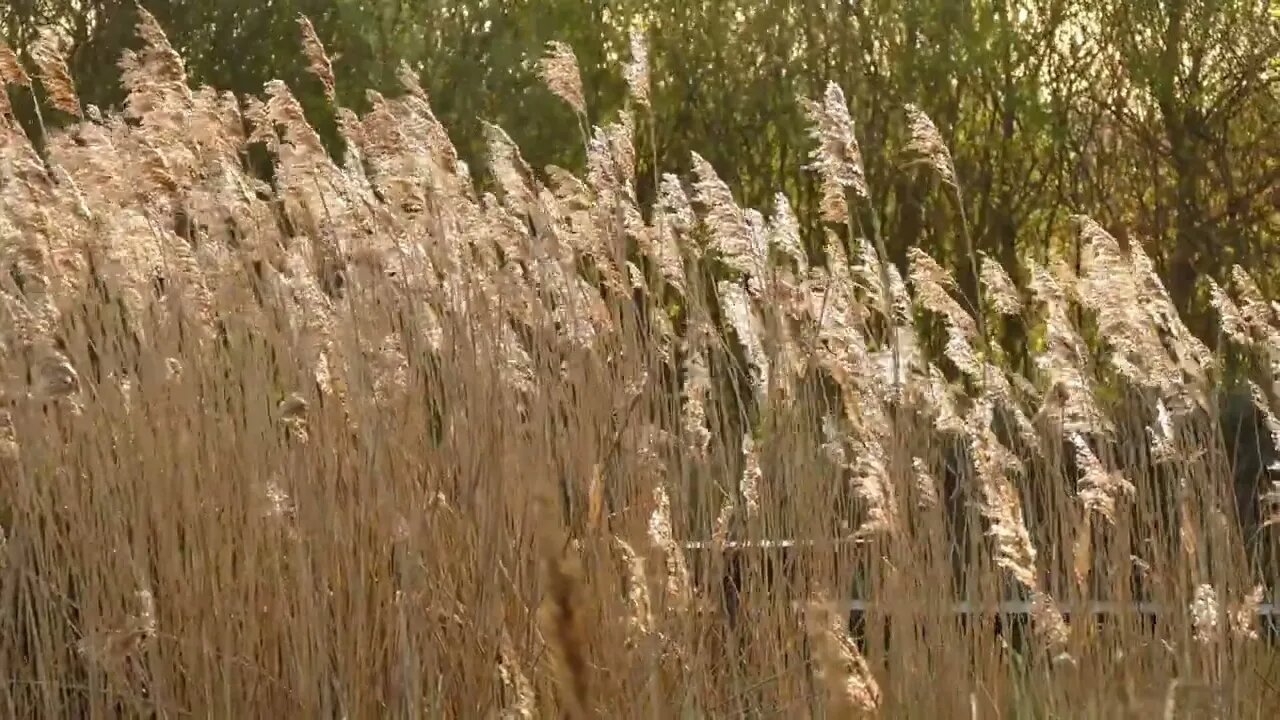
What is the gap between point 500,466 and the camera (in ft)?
10.5

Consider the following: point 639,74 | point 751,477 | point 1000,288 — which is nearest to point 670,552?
point 751,477

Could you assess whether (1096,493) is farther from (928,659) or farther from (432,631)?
(432,631)

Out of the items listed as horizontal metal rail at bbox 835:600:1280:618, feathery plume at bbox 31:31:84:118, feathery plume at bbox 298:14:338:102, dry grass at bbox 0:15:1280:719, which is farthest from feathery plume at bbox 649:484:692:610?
feathery plume at bbox 31:31:84:118

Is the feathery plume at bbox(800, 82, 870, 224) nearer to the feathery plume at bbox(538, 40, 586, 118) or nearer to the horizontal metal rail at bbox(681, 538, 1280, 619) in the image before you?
the feathery plume at bbox(538, 40, 586, 118)

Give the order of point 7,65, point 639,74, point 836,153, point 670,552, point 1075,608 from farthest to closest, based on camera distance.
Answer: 1. point 7,65
2. point 639,74
3. point 1075,608
4. point 836,153
5. point 670,552

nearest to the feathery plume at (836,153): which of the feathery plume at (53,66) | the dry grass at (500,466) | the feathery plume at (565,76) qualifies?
the dry grass at (500,466)

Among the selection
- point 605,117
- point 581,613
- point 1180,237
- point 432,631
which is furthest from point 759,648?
point 605,117

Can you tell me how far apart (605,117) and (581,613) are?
744 centimetres

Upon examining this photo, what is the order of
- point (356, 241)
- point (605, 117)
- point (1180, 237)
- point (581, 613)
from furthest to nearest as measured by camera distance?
point (605, 117), point (1180, 237), point (356, 241), point (581, 613)

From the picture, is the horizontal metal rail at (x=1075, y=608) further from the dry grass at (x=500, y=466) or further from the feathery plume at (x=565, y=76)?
the feathery plume at (x=565, y=76)

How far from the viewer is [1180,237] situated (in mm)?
7980

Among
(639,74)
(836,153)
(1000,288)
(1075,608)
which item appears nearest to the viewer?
(836,153)

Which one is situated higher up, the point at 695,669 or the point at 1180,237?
the point at 1180,237

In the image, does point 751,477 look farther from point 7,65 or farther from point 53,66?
point 7,65
